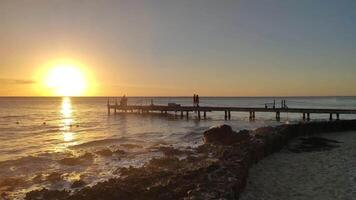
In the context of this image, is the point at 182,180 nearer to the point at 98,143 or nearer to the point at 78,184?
the point at 78,184

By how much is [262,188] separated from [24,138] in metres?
28.8

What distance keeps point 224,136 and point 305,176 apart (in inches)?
411

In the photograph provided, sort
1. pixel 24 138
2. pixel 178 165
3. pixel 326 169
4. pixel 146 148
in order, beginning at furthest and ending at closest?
pixel 24 138
pixel 146 148
pixel 178 165
pixel 326 169

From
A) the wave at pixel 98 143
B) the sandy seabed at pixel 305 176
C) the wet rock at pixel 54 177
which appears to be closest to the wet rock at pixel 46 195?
the wet rock at pixel 54 177

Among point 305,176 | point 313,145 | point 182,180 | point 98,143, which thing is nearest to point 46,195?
point 182,180

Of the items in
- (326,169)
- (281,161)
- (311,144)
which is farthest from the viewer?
(311,144)

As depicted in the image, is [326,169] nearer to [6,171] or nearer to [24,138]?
[6,171]

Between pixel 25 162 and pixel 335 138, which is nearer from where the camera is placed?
pixel 25 162

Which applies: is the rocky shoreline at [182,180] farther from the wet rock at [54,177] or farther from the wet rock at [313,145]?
the wet rock at [54,177]

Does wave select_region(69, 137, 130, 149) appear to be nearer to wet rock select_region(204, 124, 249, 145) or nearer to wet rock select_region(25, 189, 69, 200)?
wet rock select_region(204, 124, 249, 145)

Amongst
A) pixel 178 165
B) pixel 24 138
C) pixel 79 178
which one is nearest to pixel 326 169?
pixel 178 165

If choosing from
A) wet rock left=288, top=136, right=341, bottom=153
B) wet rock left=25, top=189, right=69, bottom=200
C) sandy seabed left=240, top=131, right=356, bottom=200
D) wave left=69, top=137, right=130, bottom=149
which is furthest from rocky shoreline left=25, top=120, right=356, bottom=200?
wave left=69, top=137, right=130, bottom=149

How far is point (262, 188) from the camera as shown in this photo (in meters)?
14.6

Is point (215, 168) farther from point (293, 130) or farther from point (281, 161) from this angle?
point (293, 130)
